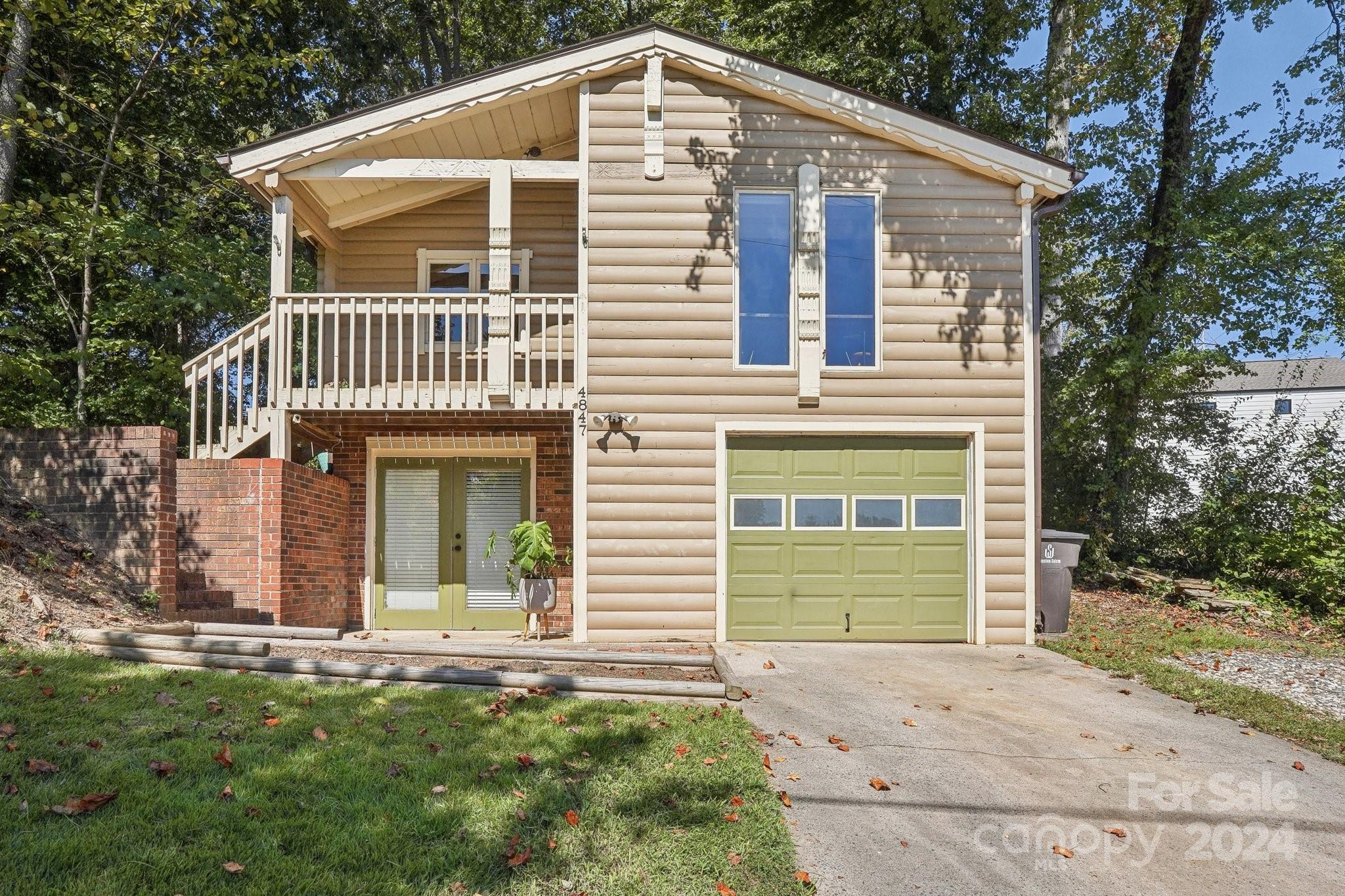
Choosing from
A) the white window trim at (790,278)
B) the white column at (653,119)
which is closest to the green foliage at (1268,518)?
the white window trim at (790,278)

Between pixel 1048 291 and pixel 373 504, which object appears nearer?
pixel 373 504

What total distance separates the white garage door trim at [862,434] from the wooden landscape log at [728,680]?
1845 mm

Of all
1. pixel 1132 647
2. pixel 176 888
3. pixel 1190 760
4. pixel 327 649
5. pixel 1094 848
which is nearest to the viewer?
pixel 176 888

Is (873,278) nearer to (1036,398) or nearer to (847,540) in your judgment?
(1036,398)

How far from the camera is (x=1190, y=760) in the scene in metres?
4.79

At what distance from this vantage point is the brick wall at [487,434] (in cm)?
916

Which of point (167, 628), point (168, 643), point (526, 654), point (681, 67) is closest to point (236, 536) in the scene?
point (167, 628)

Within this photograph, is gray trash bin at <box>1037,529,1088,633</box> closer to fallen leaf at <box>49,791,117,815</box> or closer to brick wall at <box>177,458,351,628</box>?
brick wall at <box>177,458,351,628</box>

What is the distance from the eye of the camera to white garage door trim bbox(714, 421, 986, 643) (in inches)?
321

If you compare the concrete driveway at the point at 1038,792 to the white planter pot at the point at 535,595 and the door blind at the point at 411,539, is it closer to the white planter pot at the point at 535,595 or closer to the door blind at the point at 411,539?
the white planter pot at the point at 535,595

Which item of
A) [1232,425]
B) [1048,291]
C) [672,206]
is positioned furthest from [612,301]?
[1232,425]

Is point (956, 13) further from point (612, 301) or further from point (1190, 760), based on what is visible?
point (1190, 760)

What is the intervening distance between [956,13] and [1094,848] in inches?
605

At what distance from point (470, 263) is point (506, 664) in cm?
559
